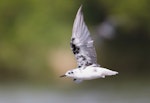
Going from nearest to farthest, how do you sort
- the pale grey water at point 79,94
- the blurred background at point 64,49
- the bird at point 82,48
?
the bird at point 82,48
the pale grey water at point 79,94
the blurred background at point 64,49

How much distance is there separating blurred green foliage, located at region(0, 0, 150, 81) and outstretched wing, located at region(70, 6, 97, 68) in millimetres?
2010

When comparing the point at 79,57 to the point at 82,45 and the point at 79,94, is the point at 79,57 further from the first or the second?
the point at 79,94

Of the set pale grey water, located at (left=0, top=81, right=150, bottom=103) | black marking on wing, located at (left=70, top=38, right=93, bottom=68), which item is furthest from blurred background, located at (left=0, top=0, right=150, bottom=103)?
black marking on wing, located at (left=70, top=38, right=93, bottom=68)

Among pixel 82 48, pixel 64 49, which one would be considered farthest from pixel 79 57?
pixel 64 49

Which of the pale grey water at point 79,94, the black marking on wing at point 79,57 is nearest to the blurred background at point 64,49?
the pale grey water at point 79,94

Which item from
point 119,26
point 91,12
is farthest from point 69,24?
point 119,26

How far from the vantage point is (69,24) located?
307 cm

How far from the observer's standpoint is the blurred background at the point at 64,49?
9.91 ft

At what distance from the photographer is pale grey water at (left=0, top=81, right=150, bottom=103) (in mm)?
2889

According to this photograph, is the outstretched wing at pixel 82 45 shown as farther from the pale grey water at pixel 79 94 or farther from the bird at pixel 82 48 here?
the pale grey water at pixel 79 94

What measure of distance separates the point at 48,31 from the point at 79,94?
387 mm

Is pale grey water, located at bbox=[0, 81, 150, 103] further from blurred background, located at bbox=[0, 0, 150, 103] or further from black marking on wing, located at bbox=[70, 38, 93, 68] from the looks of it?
black marking on wing, located at bbox=[70, 38, 93, 68]

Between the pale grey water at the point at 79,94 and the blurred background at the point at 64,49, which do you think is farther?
the blurred background at the point at 64,49

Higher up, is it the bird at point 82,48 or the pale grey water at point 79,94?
the pale grey water at point 79,94
